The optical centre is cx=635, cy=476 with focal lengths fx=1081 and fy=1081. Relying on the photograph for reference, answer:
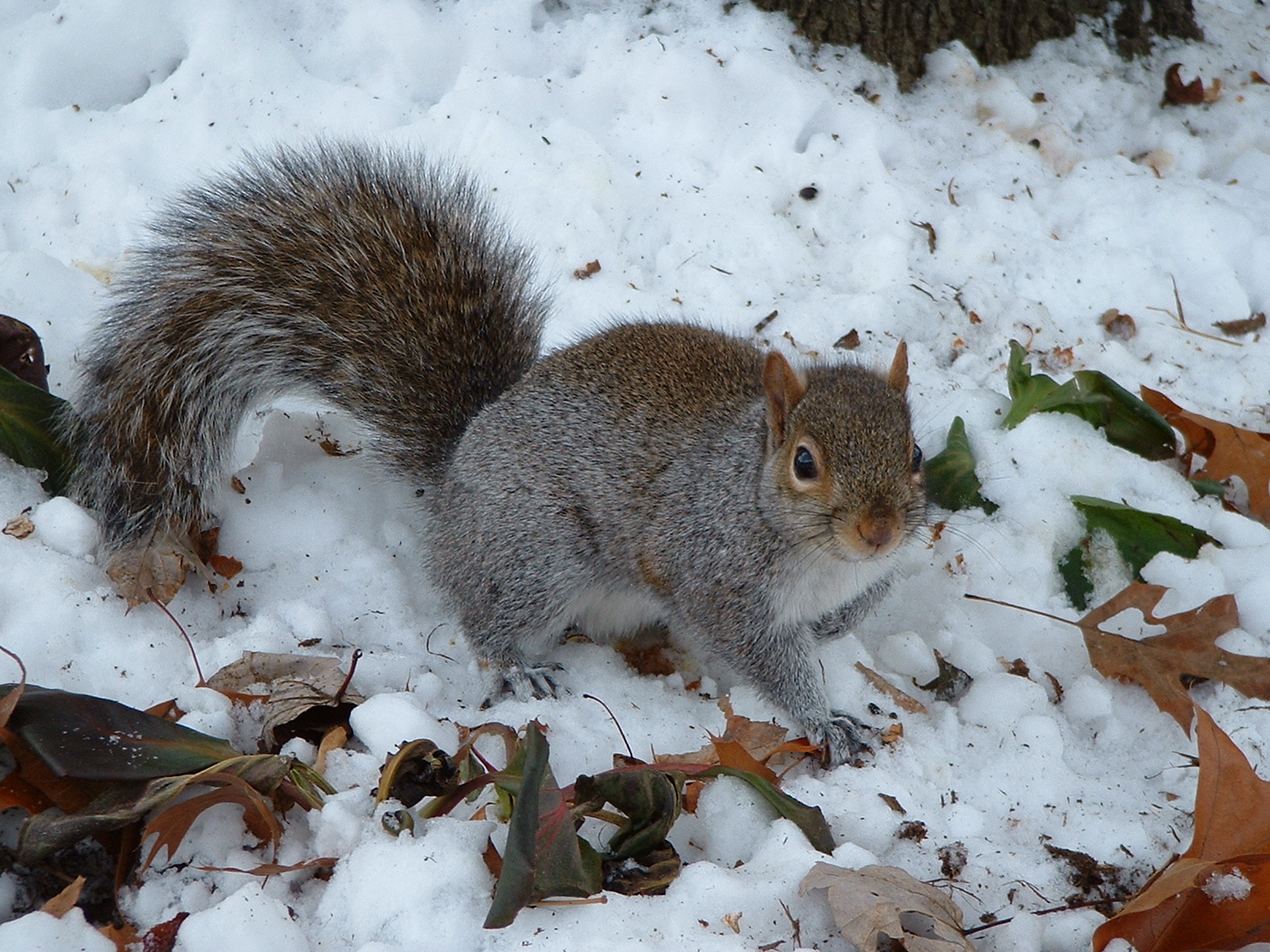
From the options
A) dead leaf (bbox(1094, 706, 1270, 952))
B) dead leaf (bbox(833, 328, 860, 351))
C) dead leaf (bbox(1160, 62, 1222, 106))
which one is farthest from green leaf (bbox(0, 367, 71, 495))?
dead leaf (bbox(1160, 62, 1222, 106))

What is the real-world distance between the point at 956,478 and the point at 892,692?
0.50 metres

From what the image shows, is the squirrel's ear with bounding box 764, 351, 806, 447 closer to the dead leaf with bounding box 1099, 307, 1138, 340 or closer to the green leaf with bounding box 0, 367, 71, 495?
the dead leaf with bounding box 1099, 307, 1138, 340

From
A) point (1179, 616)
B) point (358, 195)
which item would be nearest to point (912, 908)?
point (1179, 616)

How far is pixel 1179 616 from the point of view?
1.94 m

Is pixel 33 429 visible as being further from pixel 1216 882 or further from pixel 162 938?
pixel 1216 882

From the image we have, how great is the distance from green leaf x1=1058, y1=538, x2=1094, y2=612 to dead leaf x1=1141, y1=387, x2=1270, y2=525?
0.39 metres

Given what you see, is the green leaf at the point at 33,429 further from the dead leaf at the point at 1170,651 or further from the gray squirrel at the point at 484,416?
the dead leaf at the point at 1170,651

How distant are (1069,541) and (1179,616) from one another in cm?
26

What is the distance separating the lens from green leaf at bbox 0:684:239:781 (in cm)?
140

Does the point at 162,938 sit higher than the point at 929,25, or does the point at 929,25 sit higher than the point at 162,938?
the point at 929,25

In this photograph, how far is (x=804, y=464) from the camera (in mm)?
1762

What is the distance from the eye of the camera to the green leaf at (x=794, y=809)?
154 cm

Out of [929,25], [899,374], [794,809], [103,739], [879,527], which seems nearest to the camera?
[103,739]

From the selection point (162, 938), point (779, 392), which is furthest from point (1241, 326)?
point (162, 938)
